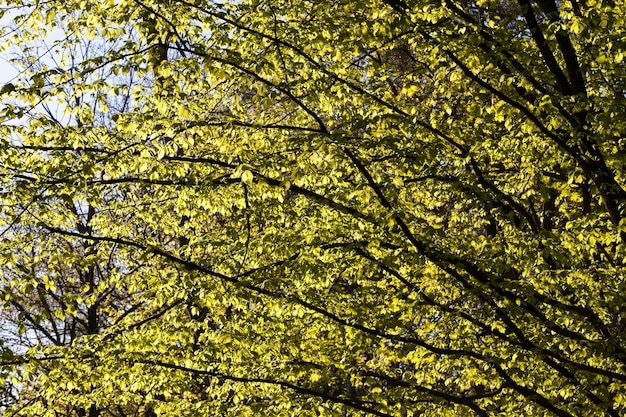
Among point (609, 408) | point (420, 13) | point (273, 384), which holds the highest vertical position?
point (420, 13)

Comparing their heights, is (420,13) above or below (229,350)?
above

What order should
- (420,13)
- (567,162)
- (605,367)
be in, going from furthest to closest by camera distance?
(605,367), (567,162), (420,13)

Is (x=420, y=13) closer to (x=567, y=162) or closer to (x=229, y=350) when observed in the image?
(x=567, y=162)

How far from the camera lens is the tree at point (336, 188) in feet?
22.5

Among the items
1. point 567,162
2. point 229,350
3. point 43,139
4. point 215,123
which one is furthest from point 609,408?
point 43,139

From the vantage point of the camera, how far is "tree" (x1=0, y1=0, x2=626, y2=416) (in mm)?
6859

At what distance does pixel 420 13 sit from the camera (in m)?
7.13

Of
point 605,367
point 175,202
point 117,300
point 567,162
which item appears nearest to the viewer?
point 567,162

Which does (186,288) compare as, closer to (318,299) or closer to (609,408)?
(318,299)

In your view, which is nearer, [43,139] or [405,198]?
[43,139]

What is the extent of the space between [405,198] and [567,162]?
2.23 meters

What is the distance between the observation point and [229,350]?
8711 millimetres

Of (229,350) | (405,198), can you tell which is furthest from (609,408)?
(229,350)

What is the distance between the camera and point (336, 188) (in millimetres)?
8086
